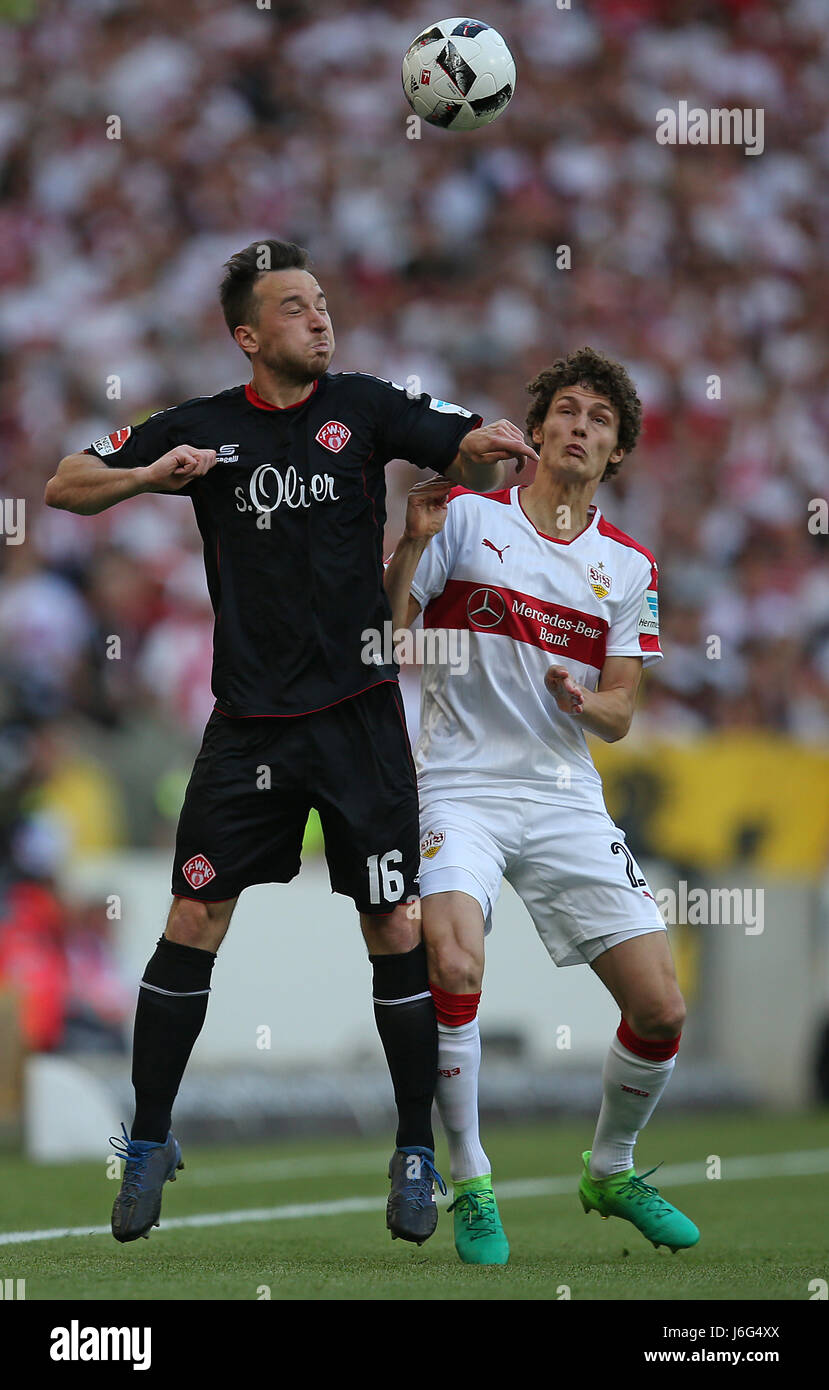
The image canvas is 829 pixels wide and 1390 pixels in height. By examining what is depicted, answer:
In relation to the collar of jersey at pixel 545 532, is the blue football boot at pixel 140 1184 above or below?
below

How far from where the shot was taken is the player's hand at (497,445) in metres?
4.52

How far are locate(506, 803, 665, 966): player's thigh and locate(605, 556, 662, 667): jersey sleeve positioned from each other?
1.66 ft

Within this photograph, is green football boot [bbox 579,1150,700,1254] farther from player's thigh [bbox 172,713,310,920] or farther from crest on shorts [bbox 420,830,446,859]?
player's thigh [bbox 172,713,310,920]

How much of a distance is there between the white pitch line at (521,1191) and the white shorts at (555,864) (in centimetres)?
148

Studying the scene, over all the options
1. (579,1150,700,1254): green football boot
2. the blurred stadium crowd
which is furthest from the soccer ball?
the blurred stadium crowd

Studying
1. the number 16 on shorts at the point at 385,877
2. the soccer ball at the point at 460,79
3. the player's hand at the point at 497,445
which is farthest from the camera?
the soccer ball at the point at 460,79

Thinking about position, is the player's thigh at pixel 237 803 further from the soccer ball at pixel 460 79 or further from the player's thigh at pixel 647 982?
the soccer ball at pixel 460 79

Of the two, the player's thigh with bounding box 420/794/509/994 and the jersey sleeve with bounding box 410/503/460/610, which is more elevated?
the jersey sleeve with bounding box 410/503/460/610

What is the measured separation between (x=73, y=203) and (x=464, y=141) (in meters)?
3.29

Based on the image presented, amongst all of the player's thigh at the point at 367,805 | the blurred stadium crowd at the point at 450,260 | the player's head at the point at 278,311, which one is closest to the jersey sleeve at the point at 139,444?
the player's head at the point at 278,311

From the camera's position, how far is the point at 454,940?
15.5ft

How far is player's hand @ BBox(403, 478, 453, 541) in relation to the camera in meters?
4.88

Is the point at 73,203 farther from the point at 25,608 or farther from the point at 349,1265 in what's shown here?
the point at 349,1265

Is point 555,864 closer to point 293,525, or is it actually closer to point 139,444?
point 293,525
